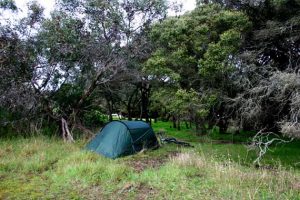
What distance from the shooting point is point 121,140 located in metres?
9.62

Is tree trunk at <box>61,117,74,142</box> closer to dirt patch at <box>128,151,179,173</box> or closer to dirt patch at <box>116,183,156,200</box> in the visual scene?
dirt patch at <box>128,151,179,173</box>

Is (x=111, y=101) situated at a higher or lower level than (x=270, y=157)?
higher

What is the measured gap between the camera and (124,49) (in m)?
13.3

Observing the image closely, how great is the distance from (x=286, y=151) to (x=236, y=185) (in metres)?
6.07

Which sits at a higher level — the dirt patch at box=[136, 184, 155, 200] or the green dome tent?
the green dome tent

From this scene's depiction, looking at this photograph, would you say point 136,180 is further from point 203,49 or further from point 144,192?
point 203,49

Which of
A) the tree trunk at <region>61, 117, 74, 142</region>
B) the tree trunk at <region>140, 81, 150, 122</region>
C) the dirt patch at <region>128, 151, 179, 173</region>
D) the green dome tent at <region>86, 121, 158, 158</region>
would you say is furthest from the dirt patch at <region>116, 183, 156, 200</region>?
the tree trunk at <region>140, 81, 150, 122</region>

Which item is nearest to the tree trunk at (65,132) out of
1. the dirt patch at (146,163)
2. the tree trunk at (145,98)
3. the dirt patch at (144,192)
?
the dirt patch at (146,163)

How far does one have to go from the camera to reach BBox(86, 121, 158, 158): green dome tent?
9.39 m

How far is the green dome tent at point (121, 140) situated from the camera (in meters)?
9.39

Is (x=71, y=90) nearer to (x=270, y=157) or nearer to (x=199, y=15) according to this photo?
(x=199, y=15)

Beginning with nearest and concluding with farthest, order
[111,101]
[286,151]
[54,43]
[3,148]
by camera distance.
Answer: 1. [3,148]
2. [286,151]
3. [54,43]
4. [111,101]

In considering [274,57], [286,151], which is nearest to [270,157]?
[286,151]

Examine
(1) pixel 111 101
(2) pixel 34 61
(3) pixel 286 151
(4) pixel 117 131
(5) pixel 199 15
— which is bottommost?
(3) pixel 286 151
